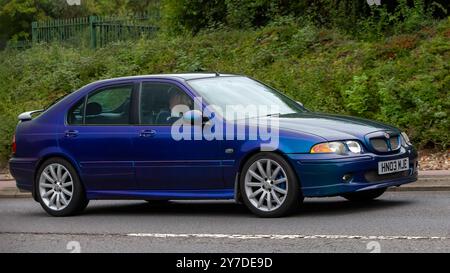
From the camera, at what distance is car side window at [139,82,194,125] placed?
11172 millimetres

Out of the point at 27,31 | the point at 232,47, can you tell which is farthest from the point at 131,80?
the point at 27,31

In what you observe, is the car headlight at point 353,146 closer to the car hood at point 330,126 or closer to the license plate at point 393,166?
the car hood at point 330,126

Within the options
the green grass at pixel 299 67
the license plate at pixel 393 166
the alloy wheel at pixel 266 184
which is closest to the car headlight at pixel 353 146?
the license plate at pixel 393 166

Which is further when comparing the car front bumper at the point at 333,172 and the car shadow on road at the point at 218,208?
the car shadow on road at the point at 218,208

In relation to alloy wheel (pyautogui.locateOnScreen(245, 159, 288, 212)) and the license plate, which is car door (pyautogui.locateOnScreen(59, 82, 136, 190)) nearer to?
alloy wheel (pyautogui.locateOnScreen(245, 159, 288, 212))

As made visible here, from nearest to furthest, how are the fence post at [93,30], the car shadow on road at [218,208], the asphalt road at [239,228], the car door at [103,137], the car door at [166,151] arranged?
the asphalt road at [239,228]
the car door at [166,151]
the car shadow on road at [218,208]
the car door at [103,137]
the fence post at [93,30]

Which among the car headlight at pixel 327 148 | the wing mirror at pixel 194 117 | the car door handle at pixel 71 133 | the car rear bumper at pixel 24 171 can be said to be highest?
the wing mirror at pixel 194 117

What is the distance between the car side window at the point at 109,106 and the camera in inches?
457

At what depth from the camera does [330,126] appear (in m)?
10.5

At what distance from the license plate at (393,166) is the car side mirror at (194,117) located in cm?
195

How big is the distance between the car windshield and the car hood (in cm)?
48

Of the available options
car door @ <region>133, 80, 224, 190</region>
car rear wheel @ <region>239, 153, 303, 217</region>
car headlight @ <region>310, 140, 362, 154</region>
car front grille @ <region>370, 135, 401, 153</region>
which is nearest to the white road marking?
car rear wheel @ <region>239, 153, 303, 217</region>

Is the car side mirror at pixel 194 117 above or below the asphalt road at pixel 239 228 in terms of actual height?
above

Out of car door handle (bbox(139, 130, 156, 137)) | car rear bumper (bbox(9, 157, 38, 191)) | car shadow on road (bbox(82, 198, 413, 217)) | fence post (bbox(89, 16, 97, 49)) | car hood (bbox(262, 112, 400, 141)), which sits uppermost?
fence post (bbox(89, 16, 97, 49))
